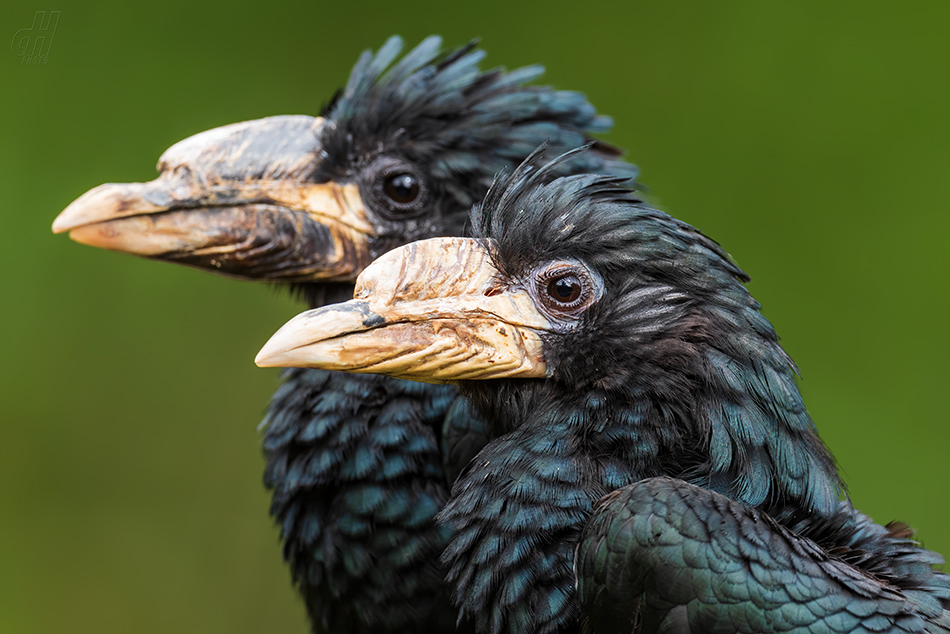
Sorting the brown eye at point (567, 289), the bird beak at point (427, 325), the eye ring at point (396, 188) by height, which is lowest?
the bird beak at point (427, 325)

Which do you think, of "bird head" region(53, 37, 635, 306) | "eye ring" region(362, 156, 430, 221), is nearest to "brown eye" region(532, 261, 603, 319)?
"bird head" region(53, 37, 635, 306)

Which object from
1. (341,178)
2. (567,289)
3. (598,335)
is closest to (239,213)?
(341,178)

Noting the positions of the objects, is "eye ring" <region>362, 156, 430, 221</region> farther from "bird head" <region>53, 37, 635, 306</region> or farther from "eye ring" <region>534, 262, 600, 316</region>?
"eye ring" <region>534, 262, 600, 316</region>

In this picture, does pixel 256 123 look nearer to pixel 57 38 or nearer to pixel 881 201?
pixel 57 38

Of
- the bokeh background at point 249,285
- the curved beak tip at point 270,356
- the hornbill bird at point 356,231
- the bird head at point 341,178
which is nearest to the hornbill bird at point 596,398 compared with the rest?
the curved beak tip at point 270,356

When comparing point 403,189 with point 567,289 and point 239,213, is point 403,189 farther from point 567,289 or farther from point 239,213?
point 567,289

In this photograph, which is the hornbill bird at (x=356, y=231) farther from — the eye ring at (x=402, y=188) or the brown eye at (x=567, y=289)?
the brown eye at (x=567, y=289)

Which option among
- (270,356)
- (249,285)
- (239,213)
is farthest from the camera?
(249,285)

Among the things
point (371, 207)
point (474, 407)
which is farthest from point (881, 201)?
point (474, 407)
